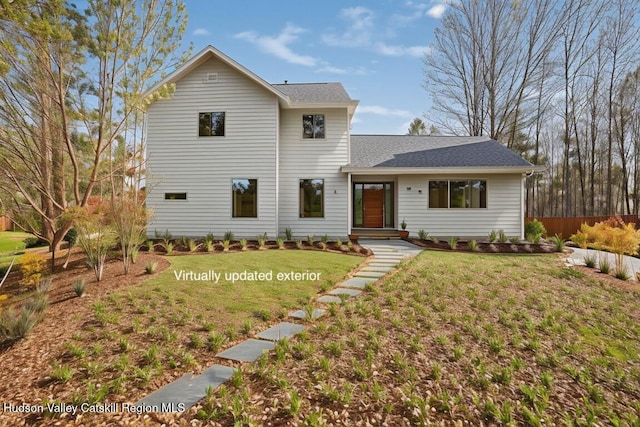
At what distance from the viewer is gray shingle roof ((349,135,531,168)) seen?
40.8 ft

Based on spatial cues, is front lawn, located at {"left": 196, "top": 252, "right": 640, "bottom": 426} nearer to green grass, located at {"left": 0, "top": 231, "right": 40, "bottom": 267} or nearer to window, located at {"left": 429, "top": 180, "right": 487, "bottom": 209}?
window, located at {"left": 429, "top": 180, "right": 487, "bottom": 209}

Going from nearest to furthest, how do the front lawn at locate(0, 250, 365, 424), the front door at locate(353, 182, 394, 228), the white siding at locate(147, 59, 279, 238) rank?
the front lawn at locate(0, 250, 365, 424) < the white siding at locate(147, 59, 279, 238) < the front door at locate(353, 182, 394, 228)

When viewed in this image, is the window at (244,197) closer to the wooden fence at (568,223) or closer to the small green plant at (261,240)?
the small green plant at (261,240)

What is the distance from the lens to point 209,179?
1150 centimetres

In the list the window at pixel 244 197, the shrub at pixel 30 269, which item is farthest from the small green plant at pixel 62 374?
the window at pixel 244 197

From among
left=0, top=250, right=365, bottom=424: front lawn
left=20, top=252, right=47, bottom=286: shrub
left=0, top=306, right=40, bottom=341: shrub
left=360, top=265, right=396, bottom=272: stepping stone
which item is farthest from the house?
left=0, top=306, right=40, bottom=341: shrub

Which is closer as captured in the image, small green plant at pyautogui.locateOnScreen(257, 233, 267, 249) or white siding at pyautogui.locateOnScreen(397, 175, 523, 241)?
small green plant at pyautogui.locateOnScreen(257, 233, 267, 249)

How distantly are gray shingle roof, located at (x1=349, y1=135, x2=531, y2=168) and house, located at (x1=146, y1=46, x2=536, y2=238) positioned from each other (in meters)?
0.11

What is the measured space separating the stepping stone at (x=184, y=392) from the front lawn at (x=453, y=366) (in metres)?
0.16

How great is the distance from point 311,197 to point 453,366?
9.34m

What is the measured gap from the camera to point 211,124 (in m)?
11.6

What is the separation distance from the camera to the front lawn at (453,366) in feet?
8.51

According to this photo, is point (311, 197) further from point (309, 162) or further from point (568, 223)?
point (568, 223)

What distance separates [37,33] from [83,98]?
A: 1.84 metres
